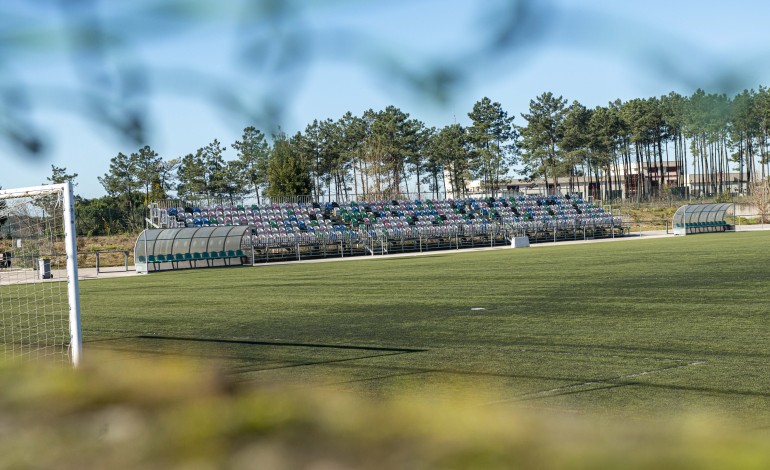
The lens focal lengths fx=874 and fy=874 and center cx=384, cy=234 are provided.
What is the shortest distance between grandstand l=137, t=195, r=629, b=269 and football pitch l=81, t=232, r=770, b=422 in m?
18.0

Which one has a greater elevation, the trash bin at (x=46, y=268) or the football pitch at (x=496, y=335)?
the trash bin at (x=46, y=268)

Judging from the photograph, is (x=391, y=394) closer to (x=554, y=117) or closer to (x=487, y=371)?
(x=487, y=371)

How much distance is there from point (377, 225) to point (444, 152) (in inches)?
1117

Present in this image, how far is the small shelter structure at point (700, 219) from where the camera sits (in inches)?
2084

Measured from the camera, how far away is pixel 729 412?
20.2 ft

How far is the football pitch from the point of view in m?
7.26

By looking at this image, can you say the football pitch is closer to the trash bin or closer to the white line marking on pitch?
the white line marking on pitch

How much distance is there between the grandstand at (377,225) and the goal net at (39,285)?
10.9 meters

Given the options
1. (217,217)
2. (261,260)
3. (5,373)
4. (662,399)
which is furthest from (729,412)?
(217,217)

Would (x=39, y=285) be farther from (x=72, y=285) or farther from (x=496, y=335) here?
(x=496, y=335)

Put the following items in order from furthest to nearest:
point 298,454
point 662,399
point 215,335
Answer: point 215,335, point 662,399, point 298,454

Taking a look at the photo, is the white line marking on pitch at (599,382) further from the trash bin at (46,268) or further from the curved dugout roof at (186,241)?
the curved dugout roof at (186,241)

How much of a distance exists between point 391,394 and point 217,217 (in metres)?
38.7

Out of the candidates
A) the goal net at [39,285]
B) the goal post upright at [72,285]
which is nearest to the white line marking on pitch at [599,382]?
the goal net at [39,285]
